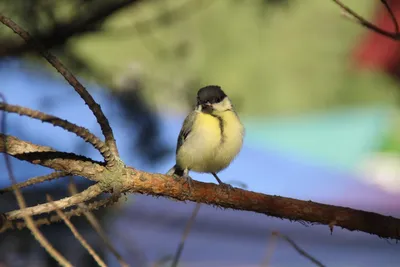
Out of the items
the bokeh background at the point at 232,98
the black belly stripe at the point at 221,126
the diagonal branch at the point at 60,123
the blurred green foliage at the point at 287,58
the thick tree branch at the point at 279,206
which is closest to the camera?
the diagonal branch at the point at 60,123

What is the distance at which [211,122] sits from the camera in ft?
3.25

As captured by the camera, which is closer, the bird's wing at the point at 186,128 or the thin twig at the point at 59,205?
the thin twig at the point at 59,205

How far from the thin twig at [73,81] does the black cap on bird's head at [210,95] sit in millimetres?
455

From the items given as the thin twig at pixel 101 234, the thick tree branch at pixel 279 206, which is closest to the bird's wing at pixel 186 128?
the thick tree branch at pixel 279 206

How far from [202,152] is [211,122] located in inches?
2.0

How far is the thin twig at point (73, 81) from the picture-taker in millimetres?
484

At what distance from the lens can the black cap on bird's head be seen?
99 cm

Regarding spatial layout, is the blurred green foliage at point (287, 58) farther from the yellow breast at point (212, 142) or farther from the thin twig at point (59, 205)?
the thin twig at point (59, 205)

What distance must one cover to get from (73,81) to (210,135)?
0.50m

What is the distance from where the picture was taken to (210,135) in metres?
0.98

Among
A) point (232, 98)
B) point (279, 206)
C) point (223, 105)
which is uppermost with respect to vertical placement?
point (232, 98)

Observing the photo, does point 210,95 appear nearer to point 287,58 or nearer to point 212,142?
point 212,142

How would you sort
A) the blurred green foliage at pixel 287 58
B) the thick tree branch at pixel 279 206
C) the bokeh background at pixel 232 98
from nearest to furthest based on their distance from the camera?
the thick tree branch at pixel 279 206, the bokeh background at pixel 232 98, the blurred green foliage at pixel 287 58

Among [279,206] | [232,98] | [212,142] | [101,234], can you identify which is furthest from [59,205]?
[232,98]
